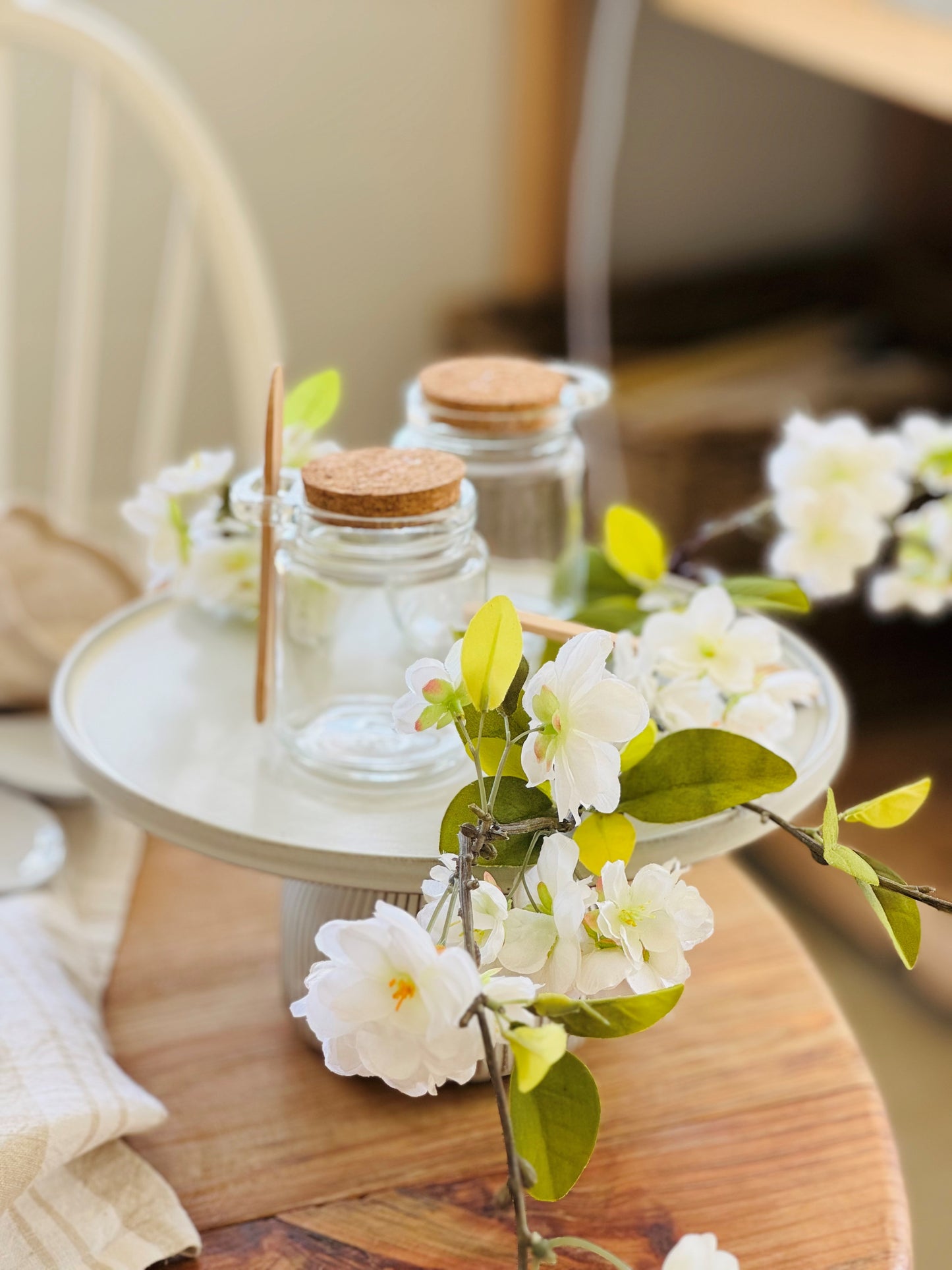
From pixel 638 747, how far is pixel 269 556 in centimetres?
18

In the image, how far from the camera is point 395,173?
1984 mm

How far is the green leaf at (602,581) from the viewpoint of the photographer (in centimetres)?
72

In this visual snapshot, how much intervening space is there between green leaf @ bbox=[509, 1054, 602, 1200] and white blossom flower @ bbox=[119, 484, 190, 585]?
1.20 feet

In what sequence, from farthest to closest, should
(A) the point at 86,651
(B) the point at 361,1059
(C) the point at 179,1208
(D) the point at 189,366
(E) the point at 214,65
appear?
(D) the point at 189,366 < (E) the point at 214,65 < (A) the point at 86,651 < (C) the point at 179,1208 < (B) the point at 361,1059

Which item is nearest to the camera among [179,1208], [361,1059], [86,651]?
[361,1059]

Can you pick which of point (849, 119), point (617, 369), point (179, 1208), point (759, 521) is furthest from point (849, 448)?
point (849, 119)

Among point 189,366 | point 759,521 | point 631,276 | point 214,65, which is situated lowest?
point 189,366

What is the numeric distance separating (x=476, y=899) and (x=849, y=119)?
192 centimetres

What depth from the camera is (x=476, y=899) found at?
1.36 ft

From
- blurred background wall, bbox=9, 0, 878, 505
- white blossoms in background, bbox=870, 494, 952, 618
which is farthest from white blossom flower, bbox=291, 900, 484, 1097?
blurred background wall, bbox=9, 0, 878, 505

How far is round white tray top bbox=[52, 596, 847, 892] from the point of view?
0.52 m

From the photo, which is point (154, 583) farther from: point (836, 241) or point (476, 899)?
point (836, 241)

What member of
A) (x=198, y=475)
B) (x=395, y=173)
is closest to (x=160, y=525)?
(x=198, y=475)

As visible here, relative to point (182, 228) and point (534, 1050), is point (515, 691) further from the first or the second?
point (182, 228)
